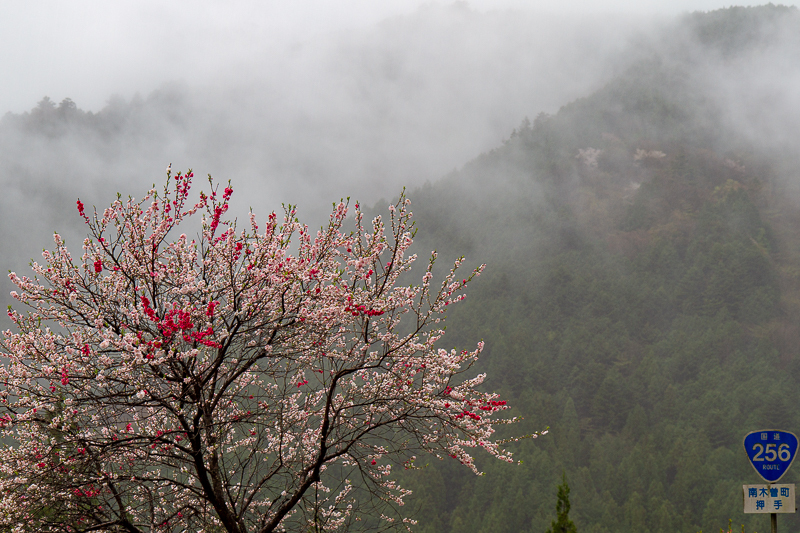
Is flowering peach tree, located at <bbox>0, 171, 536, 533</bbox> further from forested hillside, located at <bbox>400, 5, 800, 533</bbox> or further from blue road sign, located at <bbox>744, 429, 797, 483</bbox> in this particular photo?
forested hillside, located at <bbox>400, 5, 800, 533</bbox>

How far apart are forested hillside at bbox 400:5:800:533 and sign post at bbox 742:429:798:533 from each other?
116 ft

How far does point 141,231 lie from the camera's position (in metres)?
5.33

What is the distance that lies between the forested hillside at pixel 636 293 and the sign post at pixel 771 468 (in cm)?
3527

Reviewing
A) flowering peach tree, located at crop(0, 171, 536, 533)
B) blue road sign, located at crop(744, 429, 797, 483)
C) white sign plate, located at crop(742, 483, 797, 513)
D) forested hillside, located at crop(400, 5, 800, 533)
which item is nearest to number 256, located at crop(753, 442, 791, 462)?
blue road sign, located at crop(744, 429, 797, 483)

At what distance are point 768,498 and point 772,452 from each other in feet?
1.15

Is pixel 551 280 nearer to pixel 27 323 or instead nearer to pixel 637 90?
pixel 637 90

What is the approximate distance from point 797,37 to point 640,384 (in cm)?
17257

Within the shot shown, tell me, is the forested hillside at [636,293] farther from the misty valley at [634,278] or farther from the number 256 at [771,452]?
the number 256 at [771,452]

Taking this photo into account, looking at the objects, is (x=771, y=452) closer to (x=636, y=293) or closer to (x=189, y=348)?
(x=189, y=348)

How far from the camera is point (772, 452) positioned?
458 cm

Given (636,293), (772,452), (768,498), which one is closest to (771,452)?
(772,452)

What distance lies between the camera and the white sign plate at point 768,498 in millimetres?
4426

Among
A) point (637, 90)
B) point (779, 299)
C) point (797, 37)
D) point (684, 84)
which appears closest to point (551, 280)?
point (779, 299)

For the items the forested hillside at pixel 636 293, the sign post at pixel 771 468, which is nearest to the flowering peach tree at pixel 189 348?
the sign post at pixel 771 468
